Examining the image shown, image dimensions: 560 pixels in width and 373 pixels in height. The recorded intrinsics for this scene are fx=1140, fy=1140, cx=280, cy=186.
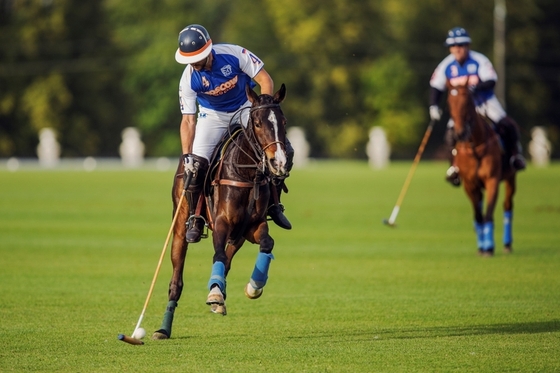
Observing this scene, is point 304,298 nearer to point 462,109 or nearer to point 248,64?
point 248,64

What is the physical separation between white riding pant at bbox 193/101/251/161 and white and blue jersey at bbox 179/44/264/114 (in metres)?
0.07

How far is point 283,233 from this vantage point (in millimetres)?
21906

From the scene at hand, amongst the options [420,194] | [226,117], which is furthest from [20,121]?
[226,117]

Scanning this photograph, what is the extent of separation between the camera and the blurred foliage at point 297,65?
67875 mm

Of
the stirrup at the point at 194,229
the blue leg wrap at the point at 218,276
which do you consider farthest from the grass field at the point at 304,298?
the stirrup at the point at 194,229

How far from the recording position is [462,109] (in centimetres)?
1667

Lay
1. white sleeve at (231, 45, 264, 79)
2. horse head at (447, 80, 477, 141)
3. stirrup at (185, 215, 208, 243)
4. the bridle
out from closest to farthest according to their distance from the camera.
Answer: the bridle
stirrup at (185, 215, 208, 243)
white sleeve at (231, 45, 264, 79)
horse head at (447, 80, 477, 141)

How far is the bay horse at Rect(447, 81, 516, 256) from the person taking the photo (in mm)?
16734

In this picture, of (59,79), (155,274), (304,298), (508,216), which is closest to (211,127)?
(155,274)

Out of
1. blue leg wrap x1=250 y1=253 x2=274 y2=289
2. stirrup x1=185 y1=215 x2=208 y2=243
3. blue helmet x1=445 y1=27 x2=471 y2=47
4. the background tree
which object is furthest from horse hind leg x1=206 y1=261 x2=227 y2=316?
the background tree

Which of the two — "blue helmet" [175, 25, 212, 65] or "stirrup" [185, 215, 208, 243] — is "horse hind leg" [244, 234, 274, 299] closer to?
"stirrup" [185, 215, 208, 243]

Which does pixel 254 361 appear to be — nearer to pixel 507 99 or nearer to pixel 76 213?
pixel 76 213

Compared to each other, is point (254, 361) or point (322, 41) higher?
point (322, 41)

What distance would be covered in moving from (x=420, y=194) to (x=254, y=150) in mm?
22579
